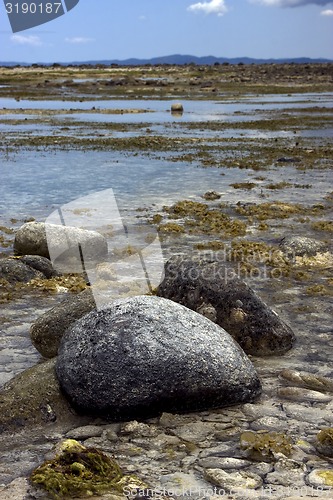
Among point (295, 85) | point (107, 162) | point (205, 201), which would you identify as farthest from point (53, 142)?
point (295, 85)

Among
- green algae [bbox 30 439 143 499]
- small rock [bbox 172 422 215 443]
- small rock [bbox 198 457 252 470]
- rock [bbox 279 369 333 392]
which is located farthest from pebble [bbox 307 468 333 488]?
rock [bbox 279 369 333 392]

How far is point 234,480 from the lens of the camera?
18.2ft

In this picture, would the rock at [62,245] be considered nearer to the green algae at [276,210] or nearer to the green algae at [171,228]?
the green algae at [171,228]

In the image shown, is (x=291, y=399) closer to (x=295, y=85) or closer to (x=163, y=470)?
(x=163, y=470)

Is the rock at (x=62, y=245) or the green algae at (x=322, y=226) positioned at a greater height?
the rock at (x=62, y=245)

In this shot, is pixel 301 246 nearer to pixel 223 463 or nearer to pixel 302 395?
pixel 302 395

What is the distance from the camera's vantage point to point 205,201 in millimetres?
19484

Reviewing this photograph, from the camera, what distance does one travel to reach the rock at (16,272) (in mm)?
11773

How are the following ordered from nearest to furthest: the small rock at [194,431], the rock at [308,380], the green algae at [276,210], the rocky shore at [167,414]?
1. the rocky shore at [167,414]
2. the small rock at [194,431]
3. the rock at [308,380]
4. the green algae at [276,210]

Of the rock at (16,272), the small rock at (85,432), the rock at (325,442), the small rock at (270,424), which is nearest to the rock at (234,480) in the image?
the rock at (325,442)

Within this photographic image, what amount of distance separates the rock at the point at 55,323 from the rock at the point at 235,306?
1.44 meters

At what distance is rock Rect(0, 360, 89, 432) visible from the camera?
6688 millimetres

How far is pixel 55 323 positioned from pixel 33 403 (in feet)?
6.13

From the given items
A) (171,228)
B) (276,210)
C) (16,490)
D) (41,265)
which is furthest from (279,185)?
(16,490)
